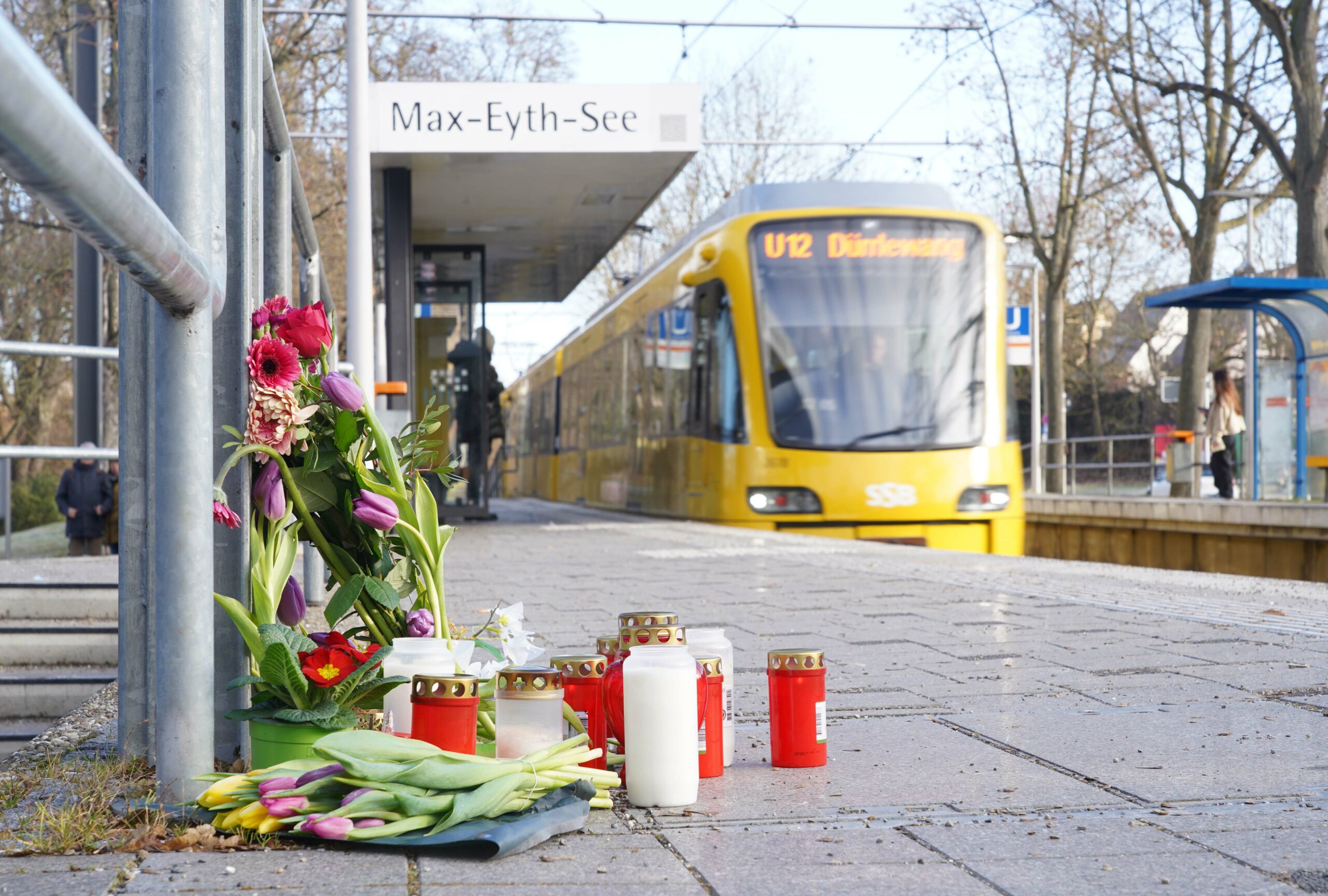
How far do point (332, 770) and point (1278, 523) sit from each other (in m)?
13.8

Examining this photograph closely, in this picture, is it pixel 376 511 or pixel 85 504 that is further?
pixel 85 504

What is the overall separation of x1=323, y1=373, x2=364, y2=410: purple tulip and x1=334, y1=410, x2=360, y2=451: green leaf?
0.05ft

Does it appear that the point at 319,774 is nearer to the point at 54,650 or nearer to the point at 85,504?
the point at 54,650

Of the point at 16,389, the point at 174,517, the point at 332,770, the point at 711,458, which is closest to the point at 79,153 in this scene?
the point at 174,517

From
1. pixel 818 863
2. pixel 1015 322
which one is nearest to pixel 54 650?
pixel 818 863

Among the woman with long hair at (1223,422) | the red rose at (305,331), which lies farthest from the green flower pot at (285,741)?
the woman with long hair at (1223,422)

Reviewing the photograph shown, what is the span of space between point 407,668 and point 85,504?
1225 cm

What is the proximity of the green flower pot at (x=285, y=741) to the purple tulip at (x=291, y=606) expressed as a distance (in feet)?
1.11

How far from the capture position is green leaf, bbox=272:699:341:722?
2.44 metres

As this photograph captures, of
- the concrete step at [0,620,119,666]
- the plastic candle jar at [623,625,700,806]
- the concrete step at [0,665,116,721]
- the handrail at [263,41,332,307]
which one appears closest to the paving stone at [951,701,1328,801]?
the plastic candle jar at [623,625,700,806]

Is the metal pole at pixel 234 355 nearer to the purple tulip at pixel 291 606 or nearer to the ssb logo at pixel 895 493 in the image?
the purple tulip at pixel 291 606

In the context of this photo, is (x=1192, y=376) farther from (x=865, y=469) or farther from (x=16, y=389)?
(x=16, y=389)

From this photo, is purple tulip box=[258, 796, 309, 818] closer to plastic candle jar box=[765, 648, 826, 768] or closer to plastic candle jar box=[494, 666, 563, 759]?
plastic candle jar box=[494, 666, 563, 759]

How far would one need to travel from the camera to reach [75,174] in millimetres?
1317
